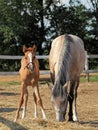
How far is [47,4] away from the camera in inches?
1130

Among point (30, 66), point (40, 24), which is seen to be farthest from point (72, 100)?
point (40, 24)

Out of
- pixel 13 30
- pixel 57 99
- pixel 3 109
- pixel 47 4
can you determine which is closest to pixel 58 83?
pixel 57 99

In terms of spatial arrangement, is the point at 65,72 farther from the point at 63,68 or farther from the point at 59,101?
the point at 59,101

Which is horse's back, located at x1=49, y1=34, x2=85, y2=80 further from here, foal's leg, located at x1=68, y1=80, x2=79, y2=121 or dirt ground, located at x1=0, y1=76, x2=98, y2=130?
dirt ground, located at x1=0, y1=76, x2=98, y2=130

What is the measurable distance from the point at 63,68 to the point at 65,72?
0.31 ft

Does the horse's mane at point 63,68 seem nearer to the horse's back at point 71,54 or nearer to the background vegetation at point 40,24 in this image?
the horse's back at point 71,54

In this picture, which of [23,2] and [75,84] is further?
[23,2]

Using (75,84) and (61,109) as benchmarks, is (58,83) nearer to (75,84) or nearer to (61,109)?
(61,109)

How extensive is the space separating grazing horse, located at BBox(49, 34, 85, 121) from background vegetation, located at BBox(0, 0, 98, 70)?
17267 millimetres

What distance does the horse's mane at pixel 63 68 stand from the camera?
663 cm

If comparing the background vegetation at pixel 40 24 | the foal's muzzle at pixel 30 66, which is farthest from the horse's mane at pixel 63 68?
the background vegetation at pixel 40 24

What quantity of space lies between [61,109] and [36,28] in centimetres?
2168

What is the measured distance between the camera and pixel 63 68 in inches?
277

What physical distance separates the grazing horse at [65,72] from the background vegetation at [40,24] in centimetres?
1727
